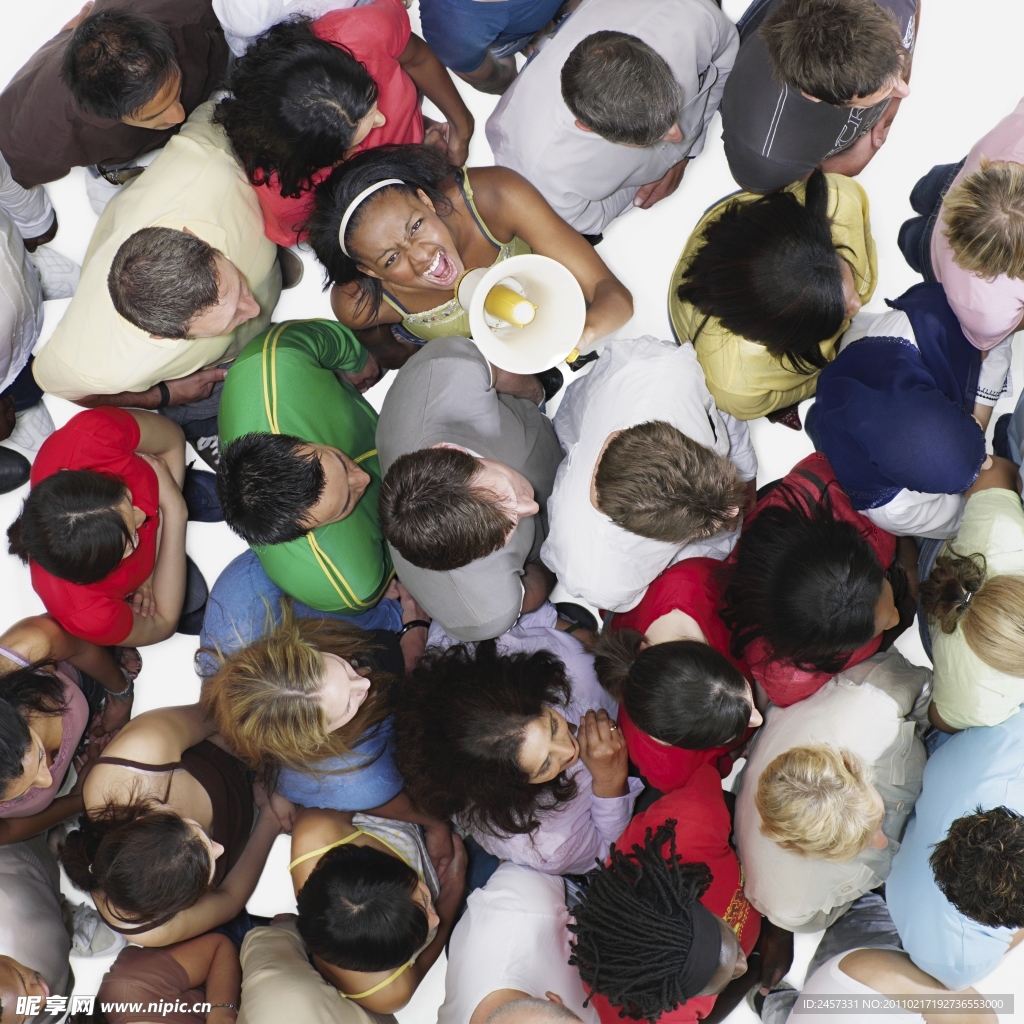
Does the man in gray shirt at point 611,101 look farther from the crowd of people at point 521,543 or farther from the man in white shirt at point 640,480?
the man in white shirt at point 640,480

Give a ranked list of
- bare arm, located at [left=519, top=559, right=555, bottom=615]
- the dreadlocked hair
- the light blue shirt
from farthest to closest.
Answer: bare arm, located at [left=519, top=559, right=555, bottom=615], the light blue shirt, the dreadlocked hair

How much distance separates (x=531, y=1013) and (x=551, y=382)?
2078 mm

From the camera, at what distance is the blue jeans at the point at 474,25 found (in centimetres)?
273

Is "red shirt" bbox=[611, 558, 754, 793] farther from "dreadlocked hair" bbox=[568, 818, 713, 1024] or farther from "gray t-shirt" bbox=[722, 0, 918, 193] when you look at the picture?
"gray t-shirt" bbox=[722, 0, 918, 193]

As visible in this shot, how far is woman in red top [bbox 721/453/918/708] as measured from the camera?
7.51ft

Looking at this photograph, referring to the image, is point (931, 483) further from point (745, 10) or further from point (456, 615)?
point (745, 10)

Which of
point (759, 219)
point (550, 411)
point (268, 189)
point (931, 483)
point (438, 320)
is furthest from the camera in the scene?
point (550, 411)

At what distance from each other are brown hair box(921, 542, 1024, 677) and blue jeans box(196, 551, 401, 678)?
1791 millimetres

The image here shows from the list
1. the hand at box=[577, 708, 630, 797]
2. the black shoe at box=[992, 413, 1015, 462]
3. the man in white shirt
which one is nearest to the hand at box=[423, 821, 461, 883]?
the hand at box=[577, 708, 630, 797]

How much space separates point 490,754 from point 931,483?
140 cm

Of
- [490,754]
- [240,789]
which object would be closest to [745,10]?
[490,754]

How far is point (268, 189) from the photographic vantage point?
277 cm

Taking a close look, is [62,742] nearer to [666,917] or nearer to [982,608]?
[666,917]

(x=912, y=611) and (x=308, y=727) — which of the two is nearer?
(x=308, y=727)
